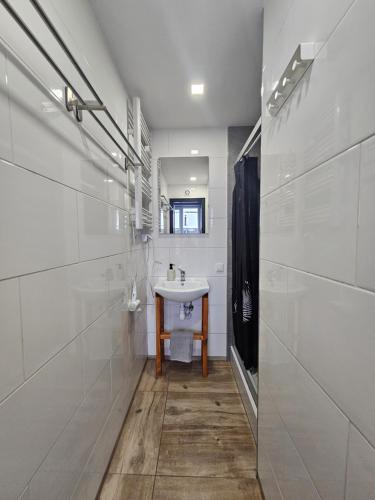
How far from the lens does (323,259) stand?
0.62 meters

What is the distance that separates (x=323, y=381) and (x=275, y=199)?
2.17 ft

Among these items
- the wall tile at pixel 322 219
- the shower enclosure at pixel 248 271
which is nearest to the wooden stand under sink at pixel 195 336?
the shower enclosure at pixel 248 271

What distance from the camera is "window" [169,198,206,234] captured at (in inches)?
92.4

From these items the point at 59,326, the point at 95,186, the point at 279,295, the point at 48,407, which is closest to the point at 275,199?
the point at 279,295

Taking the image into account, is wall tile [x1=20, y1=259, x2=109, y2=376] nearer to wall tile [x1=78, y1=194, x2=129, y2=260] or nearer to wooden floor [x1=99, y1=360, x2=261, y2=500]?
wall tile [x1=78, y1=194, x2=129, y2=260]

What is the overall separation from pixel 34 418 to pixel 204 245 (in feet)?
6.13

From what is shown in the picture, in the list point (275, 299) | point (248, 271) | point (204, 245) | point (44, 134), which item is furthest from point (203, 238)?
point (44, 134)

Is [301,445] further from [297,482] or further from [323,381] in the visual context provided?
[323,381]

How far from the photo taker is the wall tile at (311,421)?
0.58m

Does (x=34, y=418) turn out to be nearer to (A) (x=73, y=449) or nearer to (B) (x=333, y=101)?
(A) (x=73, y=449)

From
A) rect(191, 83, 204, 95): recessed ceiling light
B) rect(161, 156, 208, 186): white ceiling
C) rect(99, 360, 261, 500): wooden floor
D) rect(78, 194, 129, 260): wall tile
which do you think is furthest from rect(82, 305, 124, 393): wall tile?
rect(191, 83, 204, 95): recessed ceiling light

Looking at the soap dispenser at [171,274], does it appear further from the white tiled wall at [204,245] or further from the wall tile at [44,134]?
the wall tile at [44,134]

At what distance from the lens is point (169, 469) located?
1.30 meters

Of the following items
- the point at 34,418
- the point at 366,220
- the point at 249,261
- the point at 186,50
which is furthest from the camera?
the point at 249,261
